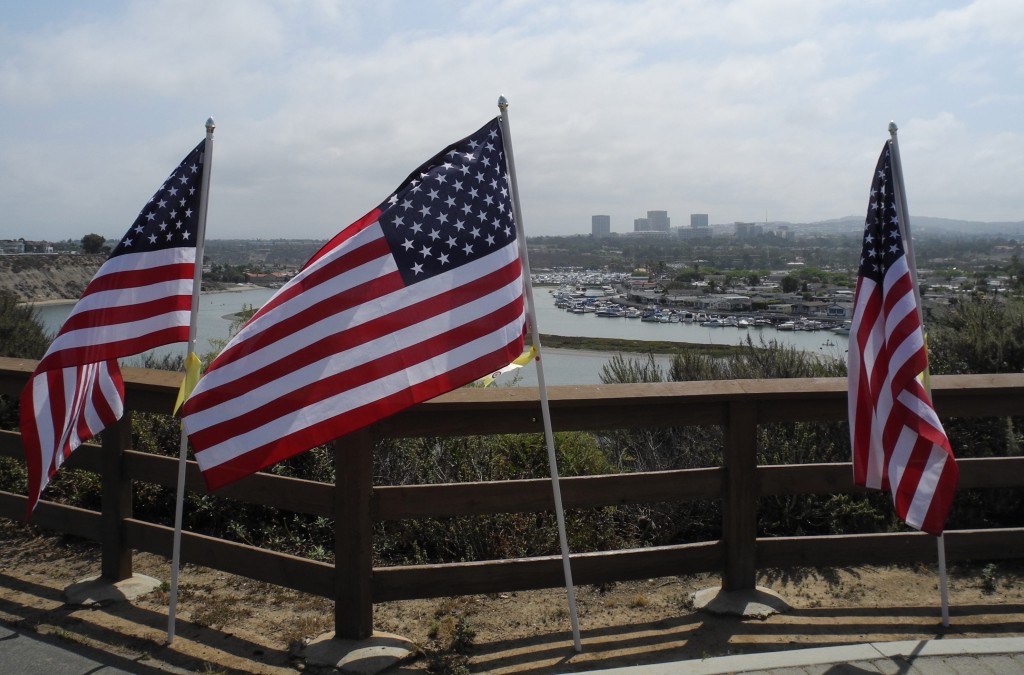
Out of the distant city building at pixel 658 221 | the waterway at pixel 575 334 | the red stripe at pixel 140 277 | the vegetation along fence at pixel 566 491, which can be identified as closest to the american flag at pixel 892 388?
the vegetation along fence at pixel 566 491

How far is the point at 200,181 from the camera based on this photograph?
13.8 ft

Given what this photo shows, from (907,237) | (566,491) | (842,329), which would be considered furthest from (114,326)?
(842,329)

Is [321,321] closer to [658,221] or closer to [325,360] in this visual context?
[325,360]

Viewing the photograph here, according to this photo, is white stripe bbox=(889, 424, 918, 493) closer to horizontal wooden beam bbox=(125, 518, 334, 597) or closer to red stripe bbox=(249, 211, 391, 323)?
red stripe bbox=(249, 211, 391, 323)

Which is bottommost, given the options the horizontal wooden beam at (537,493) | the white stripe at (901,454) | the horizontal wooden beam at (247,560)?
the horizontal wooden beam at (247,560)

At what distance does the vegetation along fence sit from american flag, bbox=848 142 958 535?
279 millimetres

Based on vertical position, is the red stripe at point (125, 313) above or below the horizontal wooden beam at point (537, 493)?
above

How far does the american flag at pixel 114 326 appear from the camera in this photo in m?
3.95

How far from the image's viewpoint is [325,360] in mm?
3422

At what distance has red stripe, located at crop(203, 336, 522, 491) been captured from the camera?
3301 mm

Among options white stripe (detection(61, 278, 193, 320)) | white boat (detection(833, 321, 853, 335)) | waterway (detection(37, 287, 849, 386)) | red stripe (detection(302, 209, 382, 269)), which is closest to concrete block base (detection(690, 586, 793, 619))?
red stripe (detection(302, 209, 382, 269))

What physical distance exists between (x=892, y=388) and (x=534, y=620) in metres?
2.02

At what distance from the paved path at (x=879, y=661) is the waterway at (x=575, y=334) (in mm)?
5194

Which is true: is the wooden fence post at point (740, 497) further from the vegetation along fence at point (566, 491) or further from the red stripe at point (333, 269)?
the red stripe at point (333, 269)
